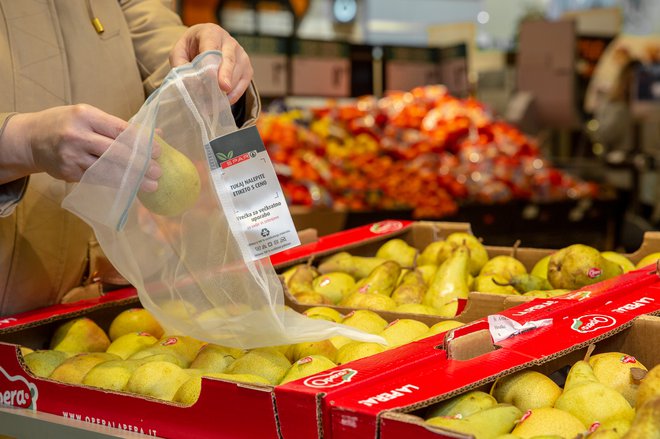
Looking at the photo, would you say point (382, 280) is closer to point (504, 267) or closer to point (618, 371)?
point (504, 267)

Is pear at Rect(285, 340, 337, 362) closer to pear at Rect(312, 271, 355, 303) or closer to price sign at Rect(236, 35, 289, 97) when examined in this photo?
pear at Rect(312, 271, 355, 303)

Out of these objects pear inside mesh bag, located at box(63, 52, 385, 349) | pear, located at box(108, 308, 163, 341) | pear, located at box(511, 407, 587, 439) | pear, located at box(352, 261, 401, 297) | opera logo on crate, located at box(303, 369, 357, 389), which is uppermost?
pear inside mesh bag, located at box(63, 52, 385, 349)

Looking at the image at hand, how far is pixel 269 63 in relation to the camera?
577 centimetres

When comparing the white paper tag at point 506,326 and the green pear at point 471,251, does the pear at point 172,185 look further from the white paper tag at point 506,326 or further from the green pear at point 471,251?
the green pear at point 471,251

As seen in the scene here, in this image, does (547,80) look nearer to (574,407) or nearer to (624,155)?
(624,155)

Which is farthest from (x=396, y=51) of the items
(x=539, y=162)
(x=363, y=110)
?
(x=539, y=162)

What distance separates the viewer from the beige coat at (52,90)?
1914 millimetres

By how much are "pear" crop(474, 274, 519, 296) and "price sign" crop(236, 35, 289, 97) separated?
3671 mm

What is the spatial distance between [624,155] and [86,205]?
22.0ft

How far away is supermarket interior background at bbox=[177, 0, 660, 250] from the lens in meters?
5.25

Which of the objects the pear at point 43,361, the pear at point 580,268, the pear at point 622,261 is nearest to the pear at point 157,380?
the pear at point 43,361

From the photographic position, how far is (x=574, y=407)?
4.26 ft

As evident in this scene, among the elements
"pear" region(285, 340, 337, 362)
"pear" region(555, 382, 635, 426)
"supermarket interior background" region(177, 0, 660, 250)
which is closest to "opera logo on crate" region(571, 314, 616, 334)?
"pear" region(555, 382, 635, 426)

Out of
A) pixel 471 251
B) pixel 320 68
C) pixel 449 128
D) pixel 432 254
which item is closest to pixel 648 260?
pixel 471 251
